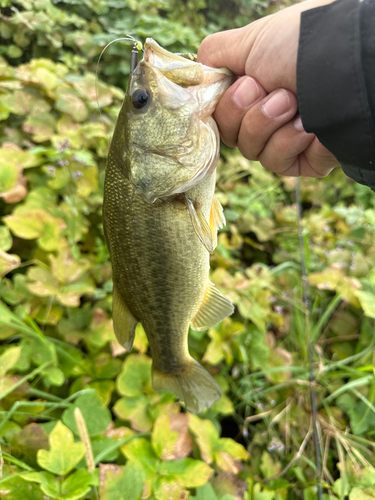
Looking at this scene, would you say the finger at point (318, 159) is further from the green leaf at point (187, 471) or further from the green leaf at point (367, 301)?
the green leaf at point (187, 471)

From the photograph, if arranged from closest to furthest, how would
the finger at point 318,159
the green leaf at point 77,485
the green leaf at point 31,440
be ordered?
the green leaf at point 77,485 < the green leaf at point 31,440 < the finger at point 318,159

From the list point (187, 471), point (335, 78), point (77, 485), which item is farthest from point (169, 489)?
point (335, 78)

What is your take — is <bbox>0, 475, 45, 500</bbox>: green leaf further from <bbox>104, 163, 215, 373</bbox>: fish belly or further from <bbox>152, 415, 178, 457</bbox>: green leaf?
<bbox>104, 163, 215, 373</bbox>: fish belly

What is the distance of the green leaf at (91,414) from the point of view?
1281mm

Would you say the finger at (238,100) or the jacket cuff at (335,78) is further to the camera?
the finger at (238,100)

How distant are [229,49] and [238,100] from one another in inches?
7.6

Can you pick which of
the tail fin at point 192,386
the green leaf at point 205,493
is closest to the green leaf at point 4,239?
the tail fin at point 192,386

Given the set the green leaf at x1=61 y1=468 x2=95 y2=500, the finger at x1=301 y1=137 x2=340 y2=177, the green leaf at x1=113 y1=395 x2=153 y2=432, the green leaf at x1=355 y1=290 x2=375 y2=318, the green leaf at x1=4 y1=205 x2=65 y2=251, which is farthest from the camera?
the green leaf at x1=355 y1=290 x2=375 y2=318

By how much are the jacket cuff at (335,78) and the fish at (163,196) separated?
282 mm

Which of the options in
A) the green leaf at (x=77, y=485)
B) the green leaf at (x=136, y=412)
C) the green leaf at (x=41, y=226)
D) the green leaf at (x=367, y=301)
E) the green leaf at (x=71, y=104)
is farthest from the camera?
the green leaf at (x=71, y=104)

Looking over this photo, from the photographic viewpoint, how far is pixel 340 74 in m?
0.92

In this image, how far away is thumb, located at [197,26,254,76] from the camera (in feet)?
3.57

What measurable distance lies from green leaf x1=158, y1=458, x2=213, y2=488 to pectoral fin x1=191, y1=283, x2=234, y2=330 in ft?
1.73

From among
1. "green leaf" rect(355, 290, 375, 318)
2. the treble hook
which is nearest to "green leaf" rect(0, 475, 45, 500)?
the treble hook
